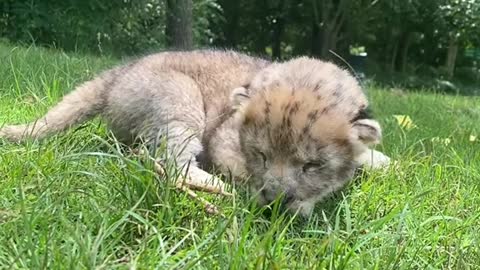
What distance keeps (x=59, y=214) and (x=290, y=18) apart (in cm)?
2594

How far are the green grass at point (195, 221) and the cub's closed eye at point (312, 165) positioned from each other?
0.20 meters

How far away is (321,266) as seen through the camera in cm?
236

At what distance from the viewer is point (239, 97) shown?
152 inches

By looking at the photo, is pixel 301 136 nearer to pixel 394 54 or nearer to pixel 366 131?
pixel 366 131

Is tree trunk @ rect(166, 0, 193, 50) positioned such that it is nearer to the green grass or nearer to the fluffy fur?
Result: the fluffy fur

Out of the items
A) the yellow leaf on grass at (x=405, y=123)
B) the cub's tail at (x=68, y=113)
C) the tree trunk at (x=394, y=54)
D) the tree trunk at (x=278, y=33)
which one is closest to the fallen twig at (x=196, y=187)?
the cub's tail at (x=68, y=113)

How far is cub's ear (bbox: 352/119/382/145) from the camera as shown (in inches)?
143

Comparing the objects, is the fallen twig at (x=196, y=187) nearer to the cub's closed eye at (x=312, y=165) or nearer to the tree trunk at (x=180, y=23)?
the cub's closed eye at (x=312, y=165)

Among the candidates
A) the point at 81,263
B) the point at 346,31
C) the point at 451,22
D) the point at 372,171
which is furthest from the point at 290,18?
the point at 81,263

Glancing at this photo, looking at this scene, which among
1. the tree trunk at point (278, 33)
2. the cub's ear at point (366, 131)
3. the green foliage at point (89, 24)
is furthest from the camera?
the tree trunk at point (278, 33)

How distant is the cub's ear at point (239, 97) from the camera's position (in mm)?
3812

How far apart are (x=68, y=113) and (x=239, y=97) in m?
1.14

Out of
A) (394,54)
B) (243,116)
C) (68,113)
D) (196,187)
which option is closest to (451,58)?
(394,54)

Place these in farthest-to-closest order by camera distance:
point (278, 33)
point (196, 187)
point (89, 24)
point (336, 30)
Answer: point (278, 33)
point (336, 30)
point (89, 24)
point (196, 187)
